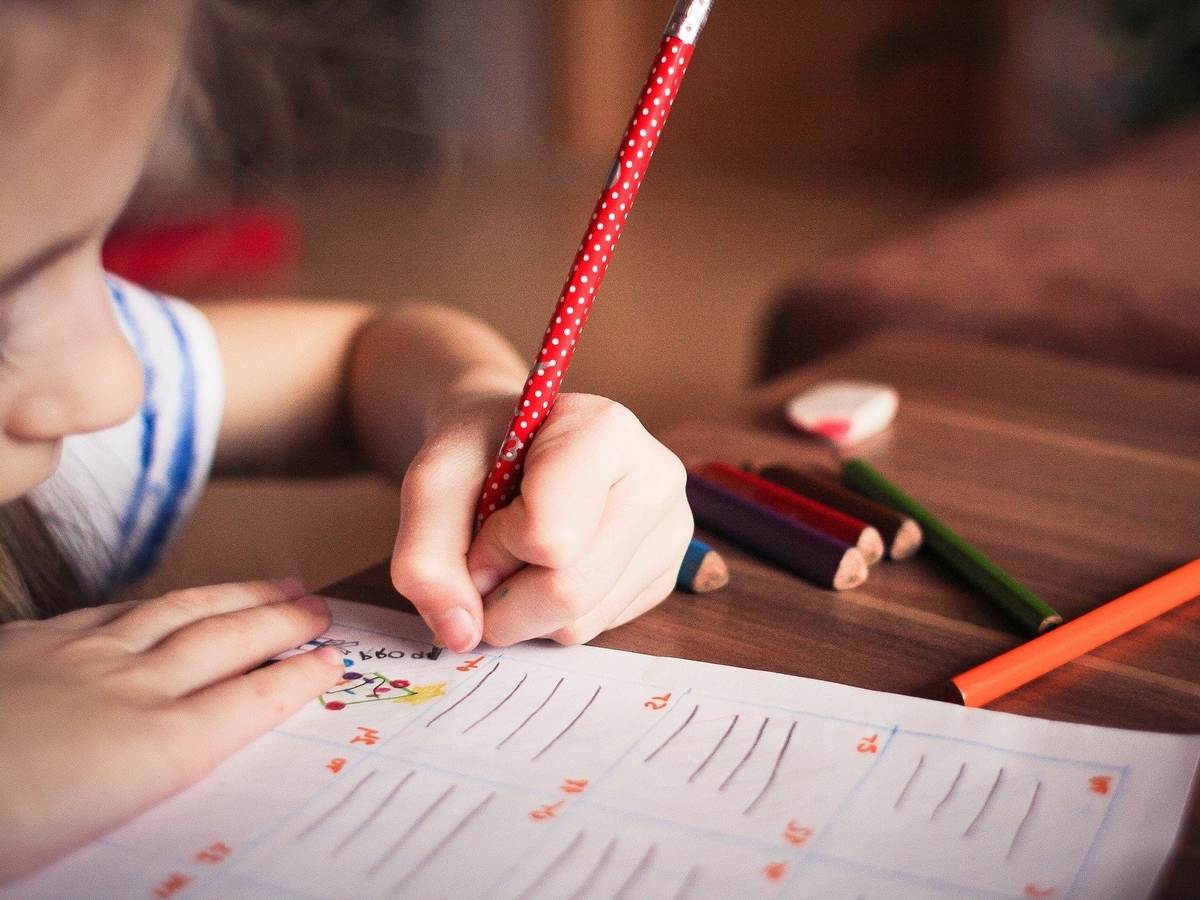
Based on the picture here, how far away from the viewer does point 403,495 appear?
37cm

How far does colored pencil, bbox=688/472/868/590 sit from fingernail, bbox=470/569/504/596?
0.12 m

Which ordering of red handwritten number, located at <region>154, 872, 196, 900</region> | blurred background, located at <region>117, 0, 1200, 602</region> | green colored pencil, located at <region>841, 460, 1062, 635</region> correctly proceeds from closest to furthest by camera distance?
1. red handwritten number, located at <region>154, 872, 196, 900</region>
2. green colored pencil, located at <region>841, 460, 1062, 635</region>
3. blurred background, located at <region>117, 0, 1200, 602</region>

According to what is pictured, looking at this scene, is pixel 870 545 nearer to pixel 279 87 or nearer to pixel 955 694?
pixel 955 694

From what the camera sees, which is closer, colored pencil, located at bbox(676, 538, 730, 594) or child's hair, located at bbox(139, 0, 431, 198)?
colored pencil, located at bbox(676, 538, 730, 594)

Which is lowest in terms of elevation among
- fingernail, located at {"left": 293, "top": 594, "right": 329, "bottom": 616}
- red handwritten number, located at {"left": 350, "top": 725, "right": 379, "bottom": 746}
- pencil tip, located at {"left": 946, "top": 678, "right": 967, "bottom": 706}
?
red handwritten number, located at {"left": 350, "top": 725, "right": 379, "bottom": 746}

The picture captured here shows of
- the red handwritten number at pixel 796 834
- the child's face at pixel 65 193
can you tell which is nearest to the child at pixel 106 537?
the child's face at pixel 65 193

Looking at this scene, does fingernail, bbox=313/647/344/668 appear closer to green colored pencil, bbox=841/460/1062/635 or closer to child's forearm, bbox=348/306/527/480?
child's forearm, bbox=348/306/527/480

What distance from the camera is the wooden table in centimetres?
35

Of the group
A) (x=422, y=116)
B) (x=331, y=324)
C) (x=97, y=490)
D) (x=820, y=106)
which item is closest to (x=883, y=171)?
(x=820, y=106)

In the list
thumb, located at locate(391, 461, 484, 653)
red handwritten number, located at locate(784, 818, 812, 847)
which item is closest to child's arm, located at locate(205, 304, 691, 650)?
thumb, located at locate(391, 461, 484, 653)

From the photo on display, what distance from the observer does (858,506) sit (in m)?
0.45

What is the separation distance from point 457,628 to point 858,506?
186mm

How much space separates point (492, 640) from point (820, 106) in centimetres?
292

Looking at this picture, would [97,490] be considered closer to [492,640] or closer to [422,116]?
[492,640]
